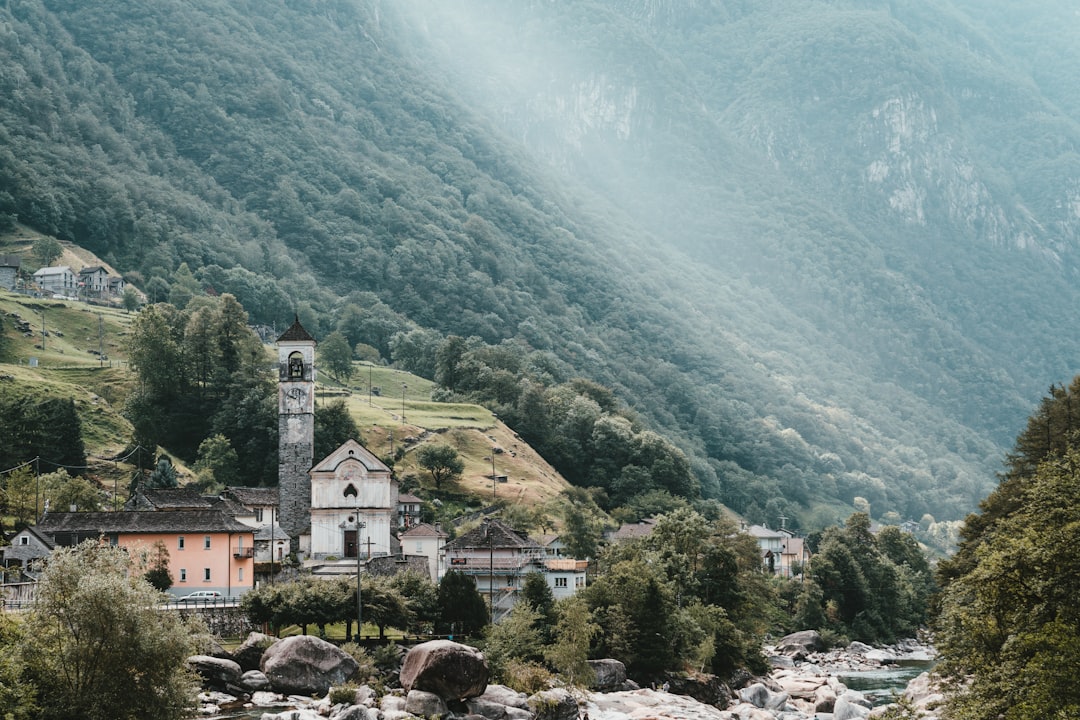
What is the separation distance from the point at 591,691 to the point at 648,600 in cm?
981

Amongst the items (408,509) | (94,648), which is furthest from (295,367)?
(94,648)

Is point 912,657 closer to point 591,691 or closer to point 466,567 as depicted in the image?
point 466,567

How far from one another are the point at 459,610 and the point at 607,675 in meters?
10.2

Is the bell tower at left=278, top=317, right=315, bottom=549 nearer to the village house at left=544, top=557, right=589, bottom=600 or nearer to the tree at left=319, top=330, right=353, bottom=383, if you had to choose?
the village house at left=544, top=557, right=589, bottom=600

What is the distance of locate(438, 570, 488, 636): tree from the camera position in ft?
275

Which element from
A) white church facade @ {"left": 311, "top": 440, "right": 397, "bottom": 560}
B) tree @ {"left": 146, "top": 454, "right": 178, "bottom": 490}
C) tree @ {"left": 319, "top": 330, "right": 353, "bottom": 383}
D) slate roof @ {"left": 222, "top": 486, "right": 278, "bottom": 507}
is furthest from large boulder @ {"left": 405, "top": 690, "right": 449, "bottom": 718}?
tree @ {"left": 319, "top": 330, "right": 353, "bottom": 383}

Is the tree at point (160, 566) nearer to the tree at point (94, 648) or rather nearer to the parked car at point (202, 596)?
the parked car at point (202, 596)

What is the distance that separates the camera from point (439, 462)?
14212cm

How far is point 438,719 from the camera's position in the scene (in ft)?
209

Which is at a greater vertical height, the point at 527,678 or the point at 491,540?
the point at 491,540

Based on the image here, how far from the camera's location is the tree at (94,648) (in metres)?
50.0

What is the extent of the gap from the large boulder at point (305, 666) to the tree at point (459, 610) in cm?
1248

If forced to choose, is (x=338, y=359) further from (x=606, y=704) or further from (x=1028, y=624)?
(x=1028, y=624)

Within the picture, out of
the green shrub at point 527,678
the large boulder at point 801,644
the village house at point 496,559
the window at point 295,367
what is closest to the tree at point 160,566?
the village house at point 496,559
